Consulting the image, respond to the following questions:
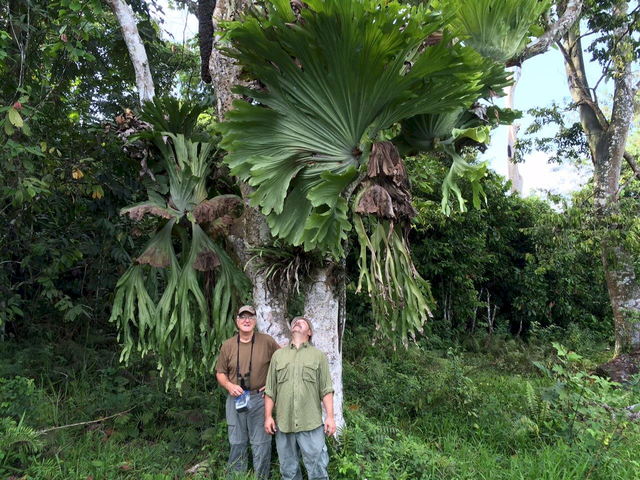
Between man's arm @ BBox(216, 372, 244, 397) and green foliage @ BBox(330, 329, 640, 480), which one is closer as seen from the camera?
man's arm @ BBox(216, 372, 244, 397)

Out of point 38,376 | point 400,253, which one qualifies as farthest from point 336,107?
point 38,376

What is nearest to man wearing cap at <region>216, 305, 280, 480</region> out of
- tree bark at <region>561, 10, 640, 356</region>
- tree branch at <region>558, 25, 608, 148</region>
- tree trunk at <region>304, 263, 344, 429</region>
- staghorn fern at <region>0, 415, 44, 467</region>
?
tree trunk at <region>304, 263, 344, 429</region>

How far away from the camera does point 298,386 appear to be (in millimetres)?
3303

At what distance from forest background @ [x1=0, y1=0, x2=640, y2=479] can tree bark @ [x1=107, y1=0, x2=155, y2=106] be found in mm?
450

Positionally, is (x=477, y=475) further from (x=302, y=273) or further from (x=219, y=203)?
(x=219, y=203)

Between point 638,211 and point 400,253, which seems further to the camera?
point 638,211

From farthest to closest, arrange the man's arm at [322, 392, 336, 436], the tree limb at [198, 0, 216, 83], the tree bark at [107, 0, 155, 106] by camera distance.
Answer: the tree bark at [107, 0, 155, 106], the tree limb at [198, 0, 216, 83], the man's arm at [322, 392, 336, 436]

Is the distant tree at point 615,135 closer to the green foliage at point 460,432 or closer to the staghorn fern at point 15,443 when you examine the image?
the green foliage at point 460,432

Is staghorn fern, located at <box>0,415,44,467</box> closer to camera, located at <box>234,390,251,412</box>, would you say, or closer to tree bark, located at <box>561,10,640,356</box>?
camera, located at <box>234,390,251,412</box>

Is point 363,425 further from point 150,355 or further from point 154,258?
point 150,355

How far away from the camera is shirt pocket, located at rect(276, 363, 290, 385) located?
3352mm

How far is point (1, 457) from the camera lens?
3639 millimetres

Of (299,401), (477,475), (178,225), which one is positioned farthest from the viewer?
(178,225)

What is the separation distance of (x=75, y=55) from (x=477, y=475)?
15.7 feet
